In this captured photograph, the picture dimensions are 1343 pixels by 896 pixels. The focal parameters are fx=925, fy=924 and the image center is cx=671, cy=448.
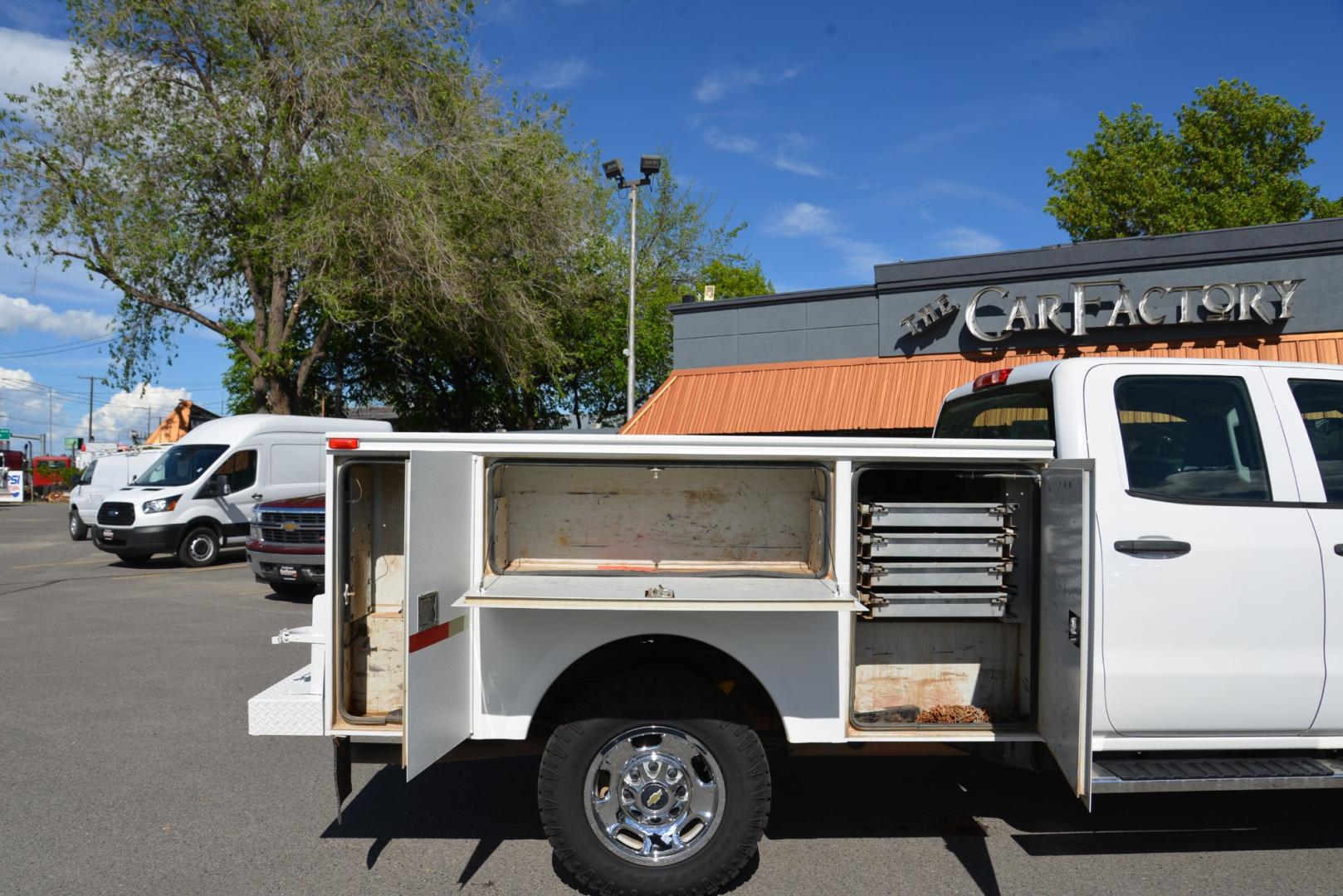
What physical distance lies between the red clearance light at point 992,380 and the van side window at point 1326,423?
121cm

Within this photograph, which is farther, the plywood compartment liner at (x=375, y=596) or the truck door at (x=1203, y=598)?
the plywood compartment liner at (x=375, y=596)

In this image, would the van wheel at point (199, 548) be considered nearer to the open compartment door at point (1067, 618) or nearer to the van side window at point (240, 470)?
the van side window at point (240, 470)

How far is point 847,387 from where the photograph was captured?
16.2 meters

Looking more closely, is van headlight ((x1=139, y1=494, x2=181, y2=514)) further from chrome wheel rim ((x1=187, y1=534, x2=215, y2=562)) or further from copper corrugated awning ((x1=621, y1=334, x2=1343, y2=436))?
copper corrugated awning ((x1=621, y1=334, x2=1343, y2=436))

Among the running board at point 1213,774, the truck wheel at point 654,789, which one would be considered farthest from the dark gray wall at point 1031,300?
the truck wheel at point 654,789

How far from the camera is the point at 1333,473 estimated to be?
13.4 ft

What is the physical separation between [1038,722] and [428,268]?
1749cm

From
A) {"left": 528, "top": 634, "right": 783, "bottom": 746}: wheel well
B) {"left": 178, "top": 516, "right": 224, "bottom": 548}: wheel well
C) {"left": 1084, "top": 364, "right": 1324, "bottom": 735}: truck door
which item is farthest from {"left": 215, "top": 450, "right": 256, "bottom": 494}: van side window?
{"left": 1084, "top": 364, "right": 1324, "bottom": 735}: truck door

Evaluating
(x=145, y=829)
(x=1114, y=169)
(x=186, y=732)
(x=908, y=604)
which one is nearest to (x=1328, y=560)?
Result: (x=908, y=604)

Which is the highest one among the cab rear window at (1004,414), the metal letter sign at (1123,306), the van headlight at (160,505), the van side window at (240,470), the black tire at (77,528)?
the metal letter sign at (1123,306)

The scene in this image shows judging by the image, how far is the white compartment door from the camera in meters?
3.33

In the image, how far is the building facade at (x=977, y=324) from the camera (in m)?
13.5

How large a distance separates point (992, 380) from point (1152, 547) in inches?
51.3

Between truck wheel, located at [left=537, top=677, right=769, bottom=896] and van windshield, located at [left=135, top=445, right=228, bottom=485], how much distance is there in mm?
14203
